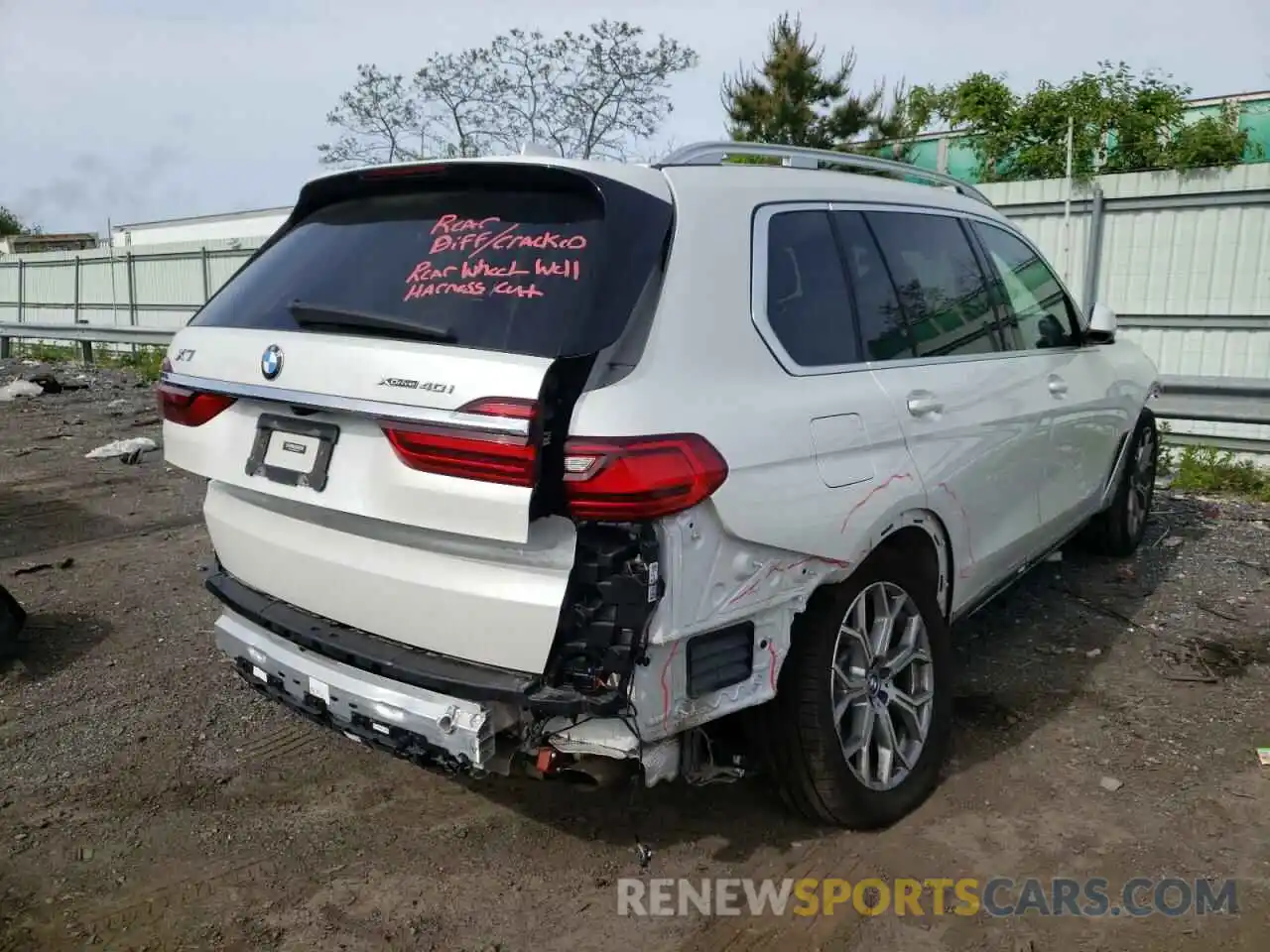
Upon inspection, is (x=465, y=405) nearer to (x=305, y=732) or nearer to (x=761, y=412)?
(x=761, y=412)

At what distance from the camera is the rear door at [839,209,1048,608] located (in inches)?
124

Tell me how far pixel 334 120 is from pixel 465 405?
2783 cm

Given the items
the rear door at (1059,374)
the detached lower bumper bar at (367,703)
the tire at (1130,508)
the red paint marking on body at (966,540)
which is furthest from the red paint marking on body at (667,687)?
the tire at (1130,508)

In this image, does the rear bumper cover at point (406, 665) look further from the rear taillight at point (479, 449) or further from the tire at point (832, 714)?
the tire at point (832, 714)

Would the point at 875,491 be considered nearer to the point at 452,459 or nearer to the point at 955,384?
the point at 955,384

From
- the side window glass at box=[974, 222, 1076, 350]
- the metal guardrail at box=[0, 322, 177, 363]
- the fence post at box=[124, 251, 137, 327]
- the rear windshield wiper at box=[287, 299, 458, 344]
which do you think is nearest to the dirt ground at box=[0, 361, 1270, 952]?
the side window glass at box=[974, 222, 1076, 350]

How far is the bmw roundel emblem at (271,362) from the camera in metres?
2.63

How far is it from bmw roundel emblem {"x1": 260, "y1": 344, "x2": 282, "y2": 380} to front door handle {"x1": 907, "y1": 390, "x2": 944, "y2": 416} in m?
1.82

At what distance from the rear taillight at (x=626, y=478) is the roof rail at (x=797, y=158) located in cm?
91

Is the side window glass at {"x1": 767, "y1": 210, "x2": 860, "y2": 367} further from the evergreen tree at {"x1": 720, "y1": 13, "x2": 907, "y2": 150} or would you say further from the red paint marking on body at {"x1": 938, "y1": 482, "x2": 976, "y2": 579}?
the evergreen tree at {"x1": 720, "y1": 13, "x2": 907, "y2": 150}

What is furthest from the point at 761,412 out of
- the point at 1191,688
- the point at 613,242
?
the point at 1191,688

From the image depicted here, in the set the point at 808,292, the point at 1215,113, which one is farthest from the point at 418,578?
the point at 1215,113

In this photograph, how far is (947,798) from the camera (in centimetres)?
325

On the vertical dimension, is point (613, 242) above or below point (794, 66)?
below
